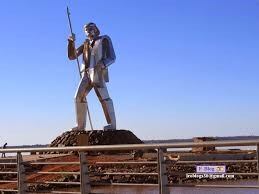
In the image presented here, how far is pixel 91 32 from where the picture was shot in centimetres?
2367

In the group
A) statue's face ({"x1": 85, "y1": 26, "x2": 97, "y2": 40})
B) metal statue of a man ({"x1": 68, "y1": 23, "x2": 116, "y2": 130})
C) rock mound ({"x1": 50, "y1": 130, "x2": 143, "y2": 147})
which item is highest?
statue's face ({"x1": 85, "y1": 26, "x2": 97, "y2": 40})

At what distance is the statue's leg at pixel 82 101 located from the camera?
24.9 metres

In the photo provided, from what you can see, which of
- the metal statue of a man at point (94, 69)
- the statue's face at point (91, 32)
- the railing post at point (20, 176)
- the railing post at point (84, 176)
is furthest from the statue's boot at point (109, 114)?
the railing post at point (84, 176)

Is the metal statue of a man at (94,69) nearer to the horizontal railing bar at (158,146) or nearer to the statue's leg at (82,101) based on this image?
the statue's leg at (82,101)

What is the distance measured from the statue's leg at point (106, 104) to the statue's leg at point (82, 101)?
44 centimetres

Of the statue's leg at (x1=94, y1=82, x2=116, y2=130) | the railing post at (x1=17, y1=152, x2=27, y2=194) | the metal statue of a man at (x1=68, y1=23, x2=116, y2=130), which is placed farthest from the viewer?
the statue's leg at (x1=94, y1=82, x2=116, y2=130)

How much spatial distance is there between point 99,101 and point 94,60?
198 cm

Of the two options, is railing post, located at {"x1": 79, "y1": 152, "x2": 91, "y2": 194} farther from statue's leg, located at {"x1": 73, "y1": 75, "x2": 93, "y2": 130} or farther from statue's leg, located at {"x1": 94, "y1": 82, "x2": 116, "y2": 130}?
statue's leg, located at {"x1": 73, "y1": 75, "x2": 93, "y2": 130}

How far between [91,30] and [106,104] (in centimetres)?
324

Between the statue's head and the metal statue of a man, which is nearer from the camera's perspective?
the statue's head

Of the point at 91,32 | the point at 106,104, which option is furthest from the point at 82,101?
the point at 91,32

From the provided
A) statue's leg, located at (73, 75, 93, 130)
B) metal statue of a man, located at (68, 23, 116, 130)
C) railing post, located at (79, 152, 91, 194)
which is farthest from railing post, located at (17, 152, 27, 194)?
statue's leg, located at (73, 75, 93, 130)

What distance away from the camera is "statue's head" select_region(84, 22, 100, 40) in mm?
23547

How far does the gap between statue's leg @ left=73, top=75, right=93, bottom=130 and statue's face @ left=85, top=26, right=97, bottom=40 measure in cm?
188
